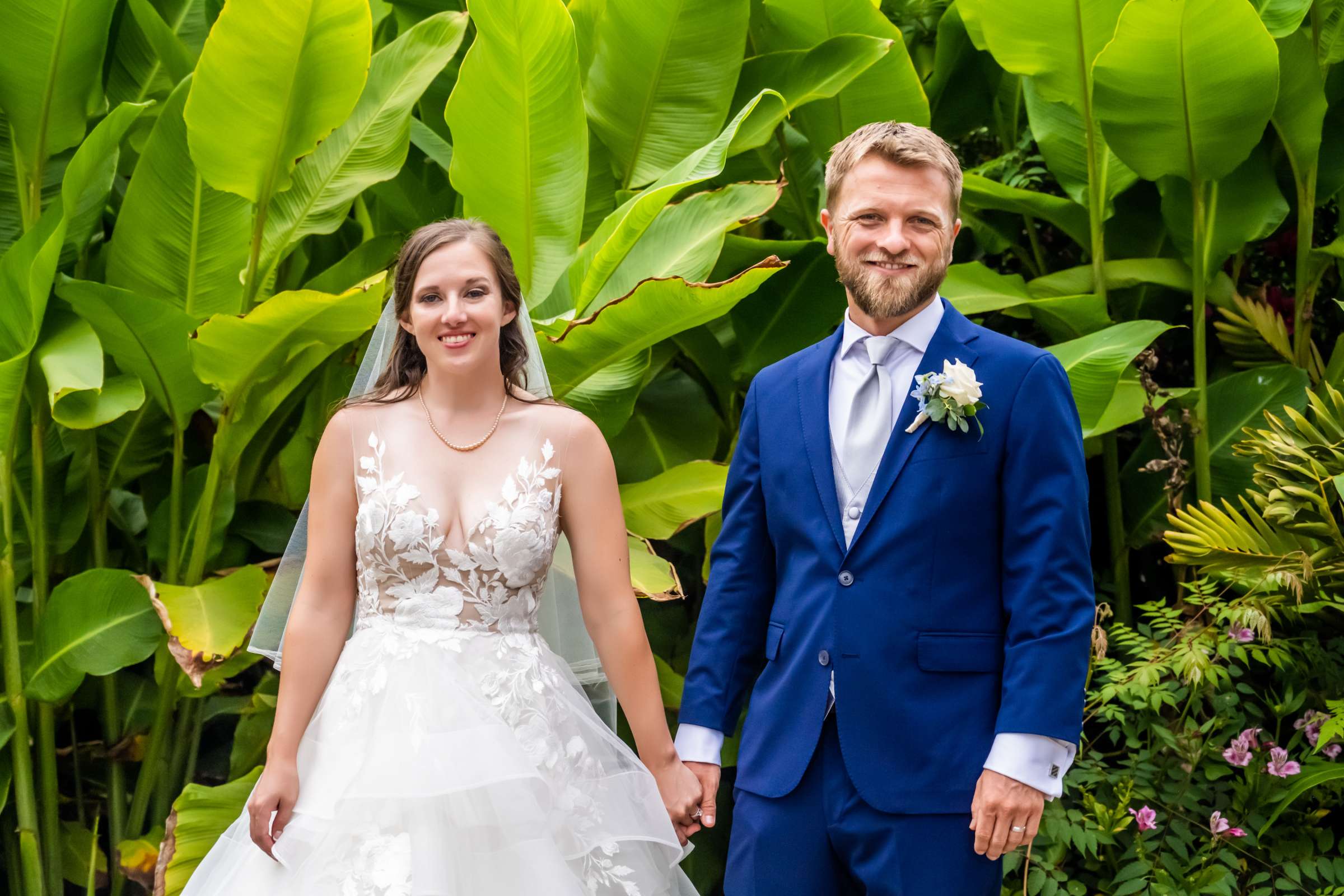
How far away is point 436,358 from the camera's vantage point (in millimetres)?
2031

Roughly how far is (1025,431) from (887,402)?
21cm

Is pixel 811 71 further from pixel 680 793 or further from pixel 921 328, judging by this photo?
pixel 680 793

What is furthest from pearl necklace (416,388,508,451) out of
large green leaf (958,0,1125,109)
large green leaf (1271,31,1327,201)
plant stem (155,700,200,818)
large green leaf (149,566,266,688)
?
large green leaf (1271,31,1327,201)

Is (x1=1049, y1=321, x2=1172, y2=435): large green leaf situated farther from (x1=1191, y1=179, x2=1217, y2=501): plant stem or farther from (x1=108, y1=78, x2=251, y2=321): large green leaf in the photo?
(x1=108, y1=78, x2=251, y2=321): large green leaf

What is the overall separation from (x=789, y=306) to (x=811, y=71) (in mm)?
586

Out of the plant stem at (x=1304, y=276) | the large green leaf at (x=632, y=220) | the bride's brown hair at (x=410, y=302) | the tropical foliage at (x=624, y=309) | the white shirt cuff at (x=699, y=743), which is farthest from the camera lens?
the plant stem at (x=1304, y=276)

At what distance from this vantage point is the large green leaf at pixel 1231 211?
10.9 feet

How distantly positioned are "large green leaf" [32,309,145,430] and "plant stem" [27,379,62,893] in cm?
16

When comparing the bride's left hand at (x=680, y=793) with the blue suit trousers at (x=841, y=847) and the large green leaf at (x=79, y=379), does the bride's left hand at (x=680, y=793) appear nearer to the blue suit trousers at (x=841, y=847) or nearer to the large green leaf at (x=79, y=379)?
the blue suit trousers at (x=841, y=847)

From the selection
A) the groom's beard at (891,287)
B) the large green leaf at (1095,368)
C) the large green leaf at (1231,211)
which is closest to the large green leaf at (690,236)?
the large green leaf at (1095,368)

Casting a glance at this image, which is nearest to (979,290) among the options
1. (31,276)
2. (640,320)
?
(640,320)

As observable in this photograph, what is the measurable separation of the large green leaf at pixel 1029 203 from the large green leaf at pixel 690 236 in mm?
729

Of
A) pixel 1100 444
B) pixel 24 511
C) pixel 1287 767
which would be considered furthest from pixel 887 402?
pixel 24 511

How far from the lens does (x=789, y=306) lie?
10.6 feet
